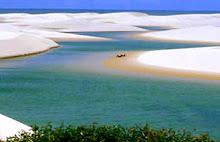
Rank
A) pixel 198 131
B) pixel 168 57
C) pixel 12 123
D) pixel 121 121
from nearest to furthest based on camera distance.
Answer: pixel 12 123, pixel 198 131, pixel 121 121, pixel 168 57

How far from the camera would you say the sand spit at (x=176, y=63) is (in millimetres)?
20141

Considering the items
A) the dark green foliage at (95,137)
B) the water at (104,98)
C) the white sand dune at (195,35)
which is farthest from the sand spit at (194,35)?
the dark green foliage at (95,137)

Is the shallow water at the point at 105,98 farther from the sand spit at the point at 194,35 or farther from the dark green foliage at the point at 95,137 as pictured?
the sand spit at the point at 194,35

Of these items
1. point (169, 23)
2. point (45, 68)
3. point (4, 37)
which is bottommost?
point (45, 68)

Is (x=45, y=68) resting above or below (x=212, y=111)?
above

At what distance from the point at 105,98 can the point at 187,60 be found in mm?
9366

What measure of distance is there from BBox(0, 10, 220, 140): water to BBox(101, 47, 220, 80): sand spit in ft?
3.98

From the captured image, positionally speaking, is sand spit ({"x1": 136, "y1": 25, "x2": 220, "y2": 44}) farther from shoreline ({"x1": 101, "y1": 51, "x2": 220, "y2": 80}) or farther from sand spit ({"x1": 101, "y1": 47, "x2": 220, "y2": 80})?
shoreline ({"x1": 101, "y1": 51, "x2": 220, "y2": 80})

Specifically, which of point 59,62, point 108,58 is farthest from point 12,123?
point 108,58

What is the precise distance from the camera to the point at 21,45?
98.6ft

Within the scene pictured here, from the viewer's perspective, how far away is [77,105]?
13.6m

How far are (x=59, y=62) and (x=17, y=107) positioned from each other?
11596 mm

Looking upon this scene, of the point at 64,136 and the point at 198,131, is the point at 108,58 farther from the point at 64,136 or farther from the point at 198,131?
the point at 64,136

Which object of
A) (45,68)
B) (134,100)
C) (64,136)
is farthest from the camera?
(45,68)
